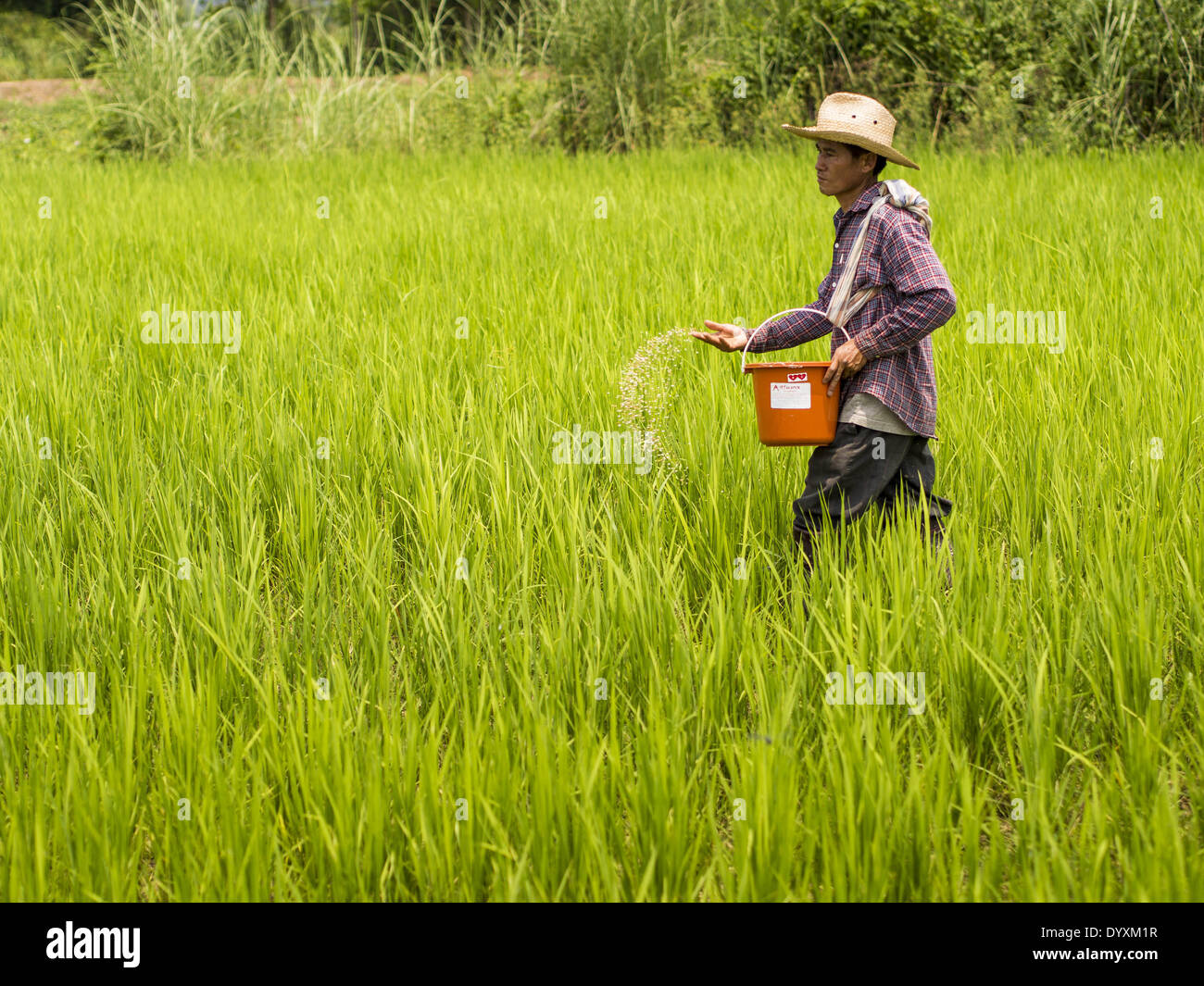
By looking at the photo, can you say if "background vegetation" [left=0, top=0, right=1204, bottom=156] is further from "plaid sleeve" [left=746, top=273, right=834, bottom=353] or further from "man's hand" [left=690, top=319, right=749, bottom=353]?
"man's hand" [left=690, top=319, right=749, bottom=353]

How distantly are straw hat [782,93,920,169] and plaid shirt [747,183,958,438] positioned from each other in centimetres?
11

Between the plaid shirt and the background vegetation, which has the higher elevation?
the background vegetation

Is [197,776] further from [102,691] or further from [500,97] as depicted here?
[500,97]

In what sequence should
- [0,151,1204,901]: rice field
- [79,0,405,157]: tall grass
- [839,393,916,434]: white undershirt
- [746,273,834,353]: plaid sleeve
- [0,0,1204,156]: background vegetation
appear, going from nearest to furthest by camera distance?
[0,151,1204,901]: rice field, [839,393,916,434]: white undershirt, [746,273,834,353]: plaid sleeve, [0,0,1204,156]: background vegetation, [79,0,405,157]: tall grass

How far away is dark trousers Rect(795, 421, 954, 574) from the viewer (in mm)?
2189

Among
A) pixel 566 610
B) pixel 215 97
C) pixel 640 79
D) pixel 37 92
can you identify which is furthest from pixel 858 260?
pixel 37 92

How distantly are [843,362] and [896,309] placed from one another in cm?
14

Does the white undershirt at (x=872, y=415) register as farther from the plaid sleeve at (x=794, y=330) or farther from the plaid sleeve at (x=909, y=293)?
the plaid sleeve at (x=794, y=330)

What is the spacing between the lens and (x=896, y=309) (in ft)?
A: 6.81

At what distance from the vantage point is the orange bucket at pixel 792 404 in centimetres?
206

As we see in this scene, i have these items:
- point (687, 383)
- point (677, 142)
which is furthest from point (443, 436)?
point (677, 142)

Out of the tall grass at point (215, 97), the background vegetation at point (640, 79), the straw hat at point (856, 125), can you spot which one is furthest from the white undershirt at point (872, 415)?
the tall grass at point (215, 97)

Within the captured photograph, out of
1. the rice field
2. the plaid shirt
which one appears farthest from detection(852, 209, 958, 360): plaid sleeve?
the rice field
